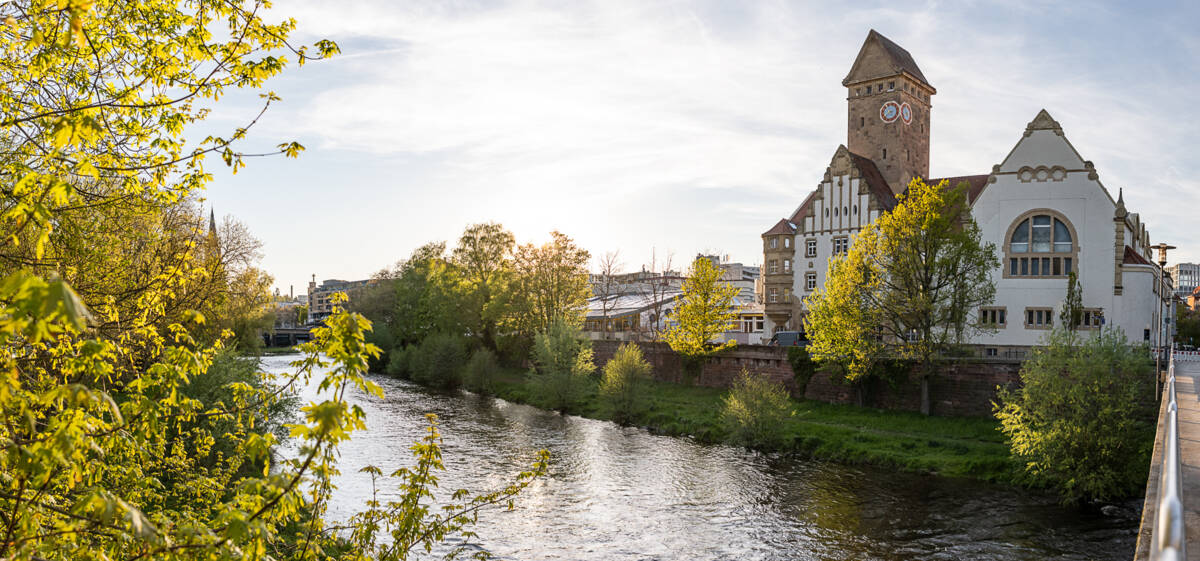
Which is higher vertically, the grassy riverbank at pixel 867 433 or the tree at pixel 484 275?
the tree at pixel 484 275

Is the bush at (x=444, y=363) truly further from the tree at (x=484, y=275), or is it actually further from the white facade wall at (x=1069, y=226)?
the white facade wall at (x=1069, y=226)

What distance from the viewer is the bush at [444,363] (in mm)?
57938

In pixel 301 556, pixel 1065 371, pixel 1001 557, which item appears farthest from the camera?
pixel 1065 371

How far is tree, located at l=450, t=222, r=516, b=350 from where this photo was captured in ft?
194

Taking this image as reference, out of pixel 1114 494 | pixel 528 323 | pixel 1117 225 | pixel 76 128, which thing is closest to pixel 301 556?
pixel 76 128

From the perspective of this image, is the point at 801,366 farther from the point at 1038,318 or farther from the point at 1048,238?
the point at 1048,238

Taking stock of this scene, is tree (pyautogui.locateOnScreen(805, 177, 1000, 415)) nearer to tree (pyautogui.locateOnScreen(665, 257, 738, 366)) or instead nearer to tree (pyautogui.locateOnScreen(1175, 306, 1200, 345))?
tree (pyautogui.locateOnScreen(665, 257, 738, 366))

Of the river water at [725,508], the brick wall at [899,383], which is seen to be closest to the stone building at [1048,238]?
the brick wall at [899,383]

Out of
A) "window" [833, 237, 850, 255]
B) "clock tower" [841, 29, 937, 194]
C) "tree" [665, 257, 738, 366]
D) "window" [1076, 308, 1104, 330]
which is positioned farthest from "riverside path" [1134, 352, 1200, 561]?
"clock tower" [841, 29, 937, 194]

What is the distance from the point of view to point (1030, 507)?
26.0 m

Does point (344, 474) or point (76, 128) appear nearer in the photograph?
point (76, 128)

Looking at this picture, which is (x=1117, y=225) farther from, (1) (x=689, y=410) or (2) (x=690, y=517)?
(2) (x=690, y=517)

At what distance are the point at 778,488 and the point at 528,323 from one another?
3208 cm

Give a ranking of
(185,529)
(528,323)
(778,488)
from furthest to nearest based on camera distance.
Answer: (528,323), (778,488), (185,529)
